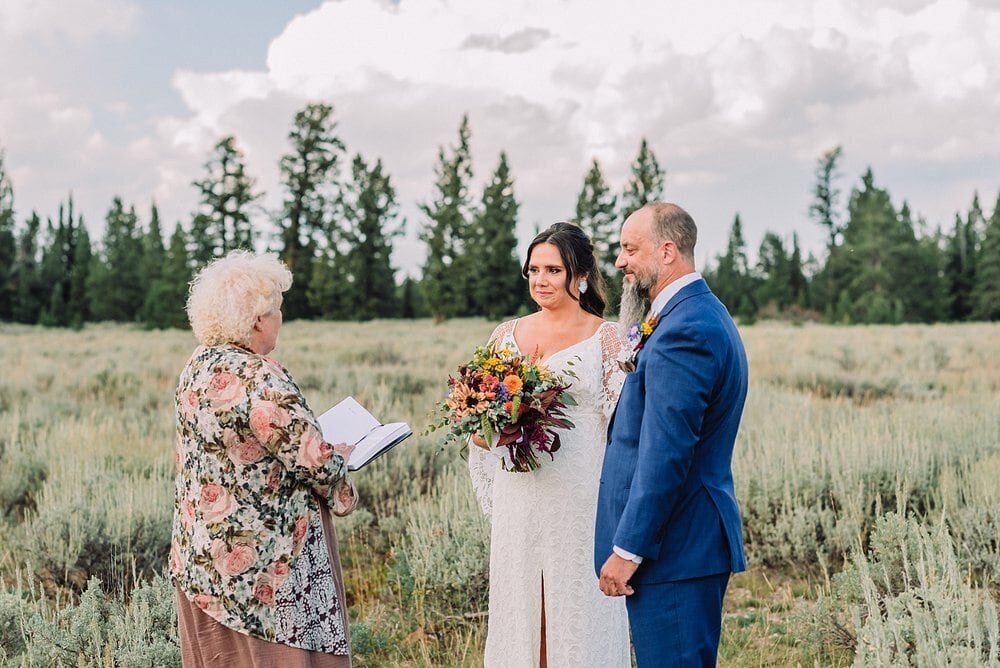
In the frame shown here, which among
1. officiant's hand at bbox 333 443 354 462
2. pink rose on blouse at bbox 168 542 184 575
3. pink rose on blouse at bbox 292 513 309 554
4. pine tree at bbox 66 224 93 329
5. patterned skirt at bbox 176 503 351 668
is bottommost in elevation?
patterned skirt at bbox 176 503 351 668

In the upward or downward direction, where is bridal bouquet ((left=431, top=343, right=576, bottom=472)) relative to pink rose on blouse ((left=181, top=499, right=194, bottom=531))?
upward

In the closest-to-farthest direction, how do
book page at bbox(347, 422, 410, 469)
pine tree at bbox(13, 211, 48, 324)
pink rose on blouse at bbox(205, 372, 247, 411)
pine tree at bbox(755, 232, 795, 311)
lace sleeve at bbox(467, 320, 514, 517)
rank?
pink rose on blouse at bbox(205, 372, 247, 411) → book page at bbox(347, 422, 410, 469) → lace sleeve at bbox(467, 320, 514, 517) → pine tree at bbox(13, 211, 48, 324) → pine tree at bbox(755, 232, 795, 311)

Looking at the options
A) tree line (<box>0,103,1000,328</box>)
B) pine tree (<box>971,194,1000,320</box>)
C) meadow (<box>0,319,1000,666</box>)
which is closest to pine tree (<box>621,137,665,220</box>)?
tree line (<box>0,103,1000,328</box>)

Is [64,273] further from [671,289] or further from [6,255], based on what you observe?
[671,289]

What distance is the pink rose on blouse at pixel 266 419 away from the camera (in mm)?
2592

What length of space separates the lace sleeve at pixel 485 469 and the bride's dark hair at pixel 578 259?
0.35m

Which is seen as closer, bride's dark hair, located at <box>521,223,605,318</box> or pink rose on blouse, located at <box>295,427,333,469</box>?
pink rose on blouse, located at <box>295,427,333,469</box>

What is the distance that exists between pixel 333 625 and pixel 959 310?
190ft

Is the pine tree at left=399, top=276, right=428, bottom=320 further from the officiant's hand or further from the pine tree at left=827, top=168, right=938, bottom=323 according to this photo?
the officiant's hand

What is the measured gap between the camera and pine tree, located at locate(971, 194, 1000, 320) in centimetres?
4784

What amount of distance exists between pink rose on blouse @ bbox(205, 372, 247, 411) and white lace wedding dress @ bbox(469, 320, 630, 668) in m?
1.43

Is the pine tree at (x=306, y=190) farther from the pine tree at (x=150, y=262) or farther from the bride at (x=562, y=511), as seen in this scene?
the bride at (x=562, y=511)

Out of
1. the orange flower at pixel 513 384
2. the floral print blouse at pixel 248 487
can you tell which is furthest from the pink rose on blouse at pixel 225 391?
the orange flower at pixel 513 384

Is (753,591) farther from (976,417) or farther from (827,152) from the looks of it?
(827,152)
